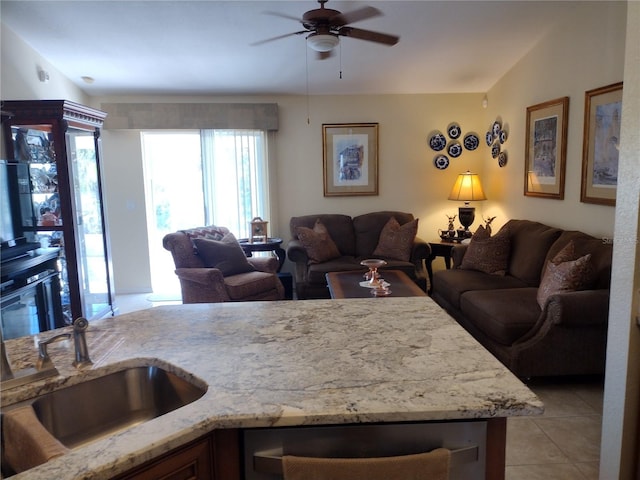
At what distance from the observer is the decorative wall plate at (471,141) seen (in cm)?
553

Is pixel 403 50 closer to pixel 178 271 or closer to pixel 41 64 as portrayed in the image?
pixel 178 271

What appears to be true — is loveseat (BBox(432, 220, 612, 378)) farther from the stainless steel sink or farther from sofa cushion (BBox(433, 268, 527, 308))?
the stainless steel sink

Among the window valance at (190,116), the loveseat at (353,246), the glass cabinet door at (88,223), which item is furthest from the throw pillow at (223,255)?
the window valance at (190,116)

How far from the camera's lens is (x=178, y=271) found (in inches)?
163

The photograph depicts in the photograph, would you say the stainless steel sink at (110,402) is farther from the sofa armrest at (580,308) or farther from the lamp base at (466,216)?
the lamp base at (466,216)

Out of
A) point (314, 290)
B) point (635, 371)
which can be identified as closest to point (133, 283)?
point (314, 290)

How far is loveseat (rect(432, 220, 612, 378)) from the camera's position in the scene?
9.06 ft

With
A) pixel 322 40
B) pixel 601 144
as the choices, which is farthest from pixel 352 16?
pixel 601 144

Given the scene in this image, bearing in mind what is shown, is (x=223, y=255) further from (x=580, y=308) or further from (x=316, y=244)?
(x=580, y=308)

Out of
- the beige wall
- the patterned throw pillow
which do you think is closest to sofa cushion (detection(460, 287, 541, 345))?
the patterned throw pillow

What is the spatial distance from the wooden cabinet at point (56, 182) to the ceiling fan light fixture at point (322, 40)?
2054 mm

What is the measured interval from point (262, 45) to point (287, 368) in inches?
141

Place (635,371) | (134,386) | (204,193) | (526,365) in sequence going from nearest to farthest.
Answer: (134,386)
(635,371)
(526,365)
(204,193)

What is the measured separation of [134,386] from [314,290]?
3.34m
